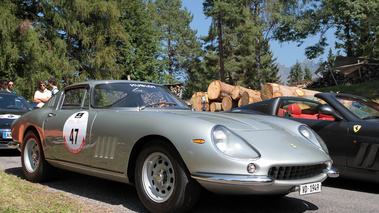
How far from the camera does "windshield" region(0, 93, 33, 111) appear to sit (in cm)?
833

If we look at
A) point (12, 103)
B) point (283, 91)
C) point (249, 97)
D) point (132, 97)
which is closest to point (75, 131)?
point (132, 97)

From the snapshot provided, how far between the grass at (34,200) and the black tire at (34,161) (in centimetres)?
27

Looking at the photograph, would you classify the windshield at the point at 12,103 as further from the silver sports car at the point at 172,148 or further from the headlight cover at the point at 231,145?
the headlight cover at the point at 231,145

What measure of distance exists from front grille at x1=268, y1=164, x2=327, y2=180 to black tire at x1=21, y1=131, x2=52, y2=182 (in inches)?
123

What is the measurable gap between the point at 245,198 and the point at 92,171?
1766 millimetres

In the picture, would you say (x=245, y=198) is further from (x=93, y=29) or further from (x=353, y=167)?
(x=93, y=29)

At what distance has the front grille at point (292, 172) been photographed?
9.59 feet

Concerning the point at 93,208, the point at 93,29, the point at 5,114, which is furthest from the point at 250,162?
the point at 93,29

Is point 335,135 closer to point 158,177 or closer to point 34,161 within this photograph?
point 158,177

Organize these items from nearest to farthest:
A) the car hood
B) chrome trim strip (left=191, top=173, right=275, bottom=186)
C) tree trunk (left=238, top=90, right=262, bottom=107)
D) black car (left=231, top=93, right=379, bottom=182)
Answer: chrome trim strip (left=191, top=173, right=275, bottom=186) → the car hood → black car (left=231, top=93, right=379, bottom=182) → tree trunk (left=238, top=90, right=262, bottom=107)

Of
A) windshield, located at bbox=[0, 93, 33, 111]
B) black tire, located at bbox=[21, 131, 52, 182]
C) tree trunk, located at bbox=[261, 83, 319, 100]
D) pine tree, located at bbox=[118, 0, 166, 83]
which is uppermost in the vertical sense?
pine tree, located at bbox=[118, 0, 166, 83]

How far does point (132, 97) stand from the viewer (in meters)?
4.20

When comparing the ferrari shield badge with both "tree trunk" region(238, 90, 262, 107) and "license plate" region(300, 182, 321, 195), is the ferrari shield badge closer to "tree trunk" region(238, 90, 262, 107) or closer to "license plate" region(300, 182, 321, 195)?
"license plate" region(300, 182, 321, 195)

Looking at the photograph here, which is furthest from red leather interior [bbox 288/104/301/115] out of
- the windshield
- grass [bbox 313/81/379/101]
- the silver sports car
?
grass [bbox 313/81/379/101]
